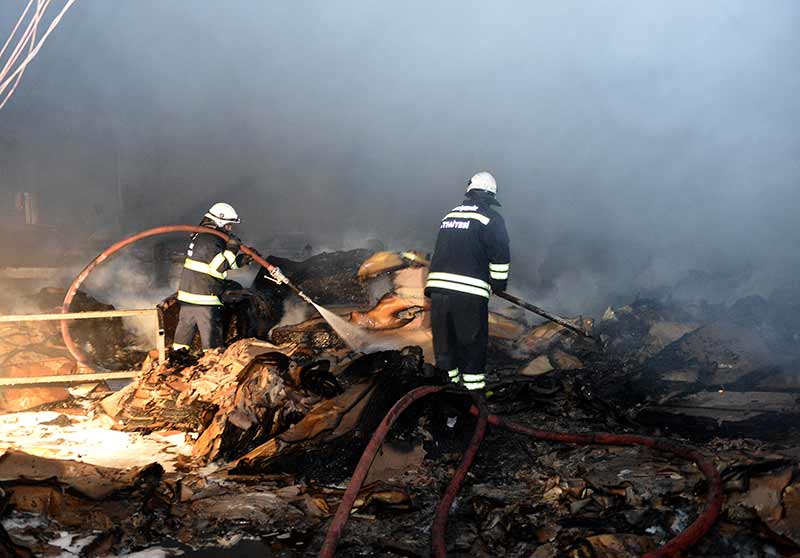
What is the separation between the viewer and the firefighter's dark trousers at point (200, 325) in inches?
250

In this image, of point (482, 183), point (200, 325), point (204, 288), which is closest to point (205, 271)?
point (204, 288)

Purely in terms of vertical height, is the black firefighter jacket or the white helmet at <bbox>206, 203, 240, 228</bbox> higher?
the white helmet at <bbox>206, 203, 240, 228</bbox>

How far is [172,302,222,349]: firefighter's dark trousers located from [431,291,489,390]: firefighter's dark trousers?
256cm

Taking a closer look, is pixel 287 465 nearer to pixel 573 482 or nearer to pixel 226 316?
pixel 573 482

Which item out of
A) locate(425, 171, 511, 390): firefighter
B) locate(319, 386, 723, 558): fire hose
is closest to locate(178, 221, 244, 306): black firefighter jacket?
locate(425, 171, 511, 390): firefighter

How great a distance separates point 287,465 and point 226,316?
11.5 feet

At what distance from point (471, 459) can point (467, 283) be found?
184 centimetres

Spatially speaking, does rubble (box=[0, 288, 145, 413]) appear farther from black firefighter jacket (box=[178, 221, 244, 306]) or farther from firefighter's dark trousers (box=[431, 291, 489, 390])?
firefighter's dark trousers (box=[431, 291, 489, 390])

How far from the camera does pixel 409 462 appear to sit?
3.95 meters

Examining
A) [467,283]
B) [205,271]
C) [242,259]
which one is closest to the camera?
[467,283]

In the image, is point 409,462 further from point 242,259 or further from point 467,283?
point 242,259

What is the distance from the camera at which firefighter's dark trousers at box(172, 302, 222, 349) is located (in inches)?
250

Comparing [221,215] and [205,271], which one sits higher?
[221,215]

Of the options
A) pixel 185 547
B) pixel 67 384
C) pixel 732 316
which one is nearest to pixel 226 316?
pixel 67 384
